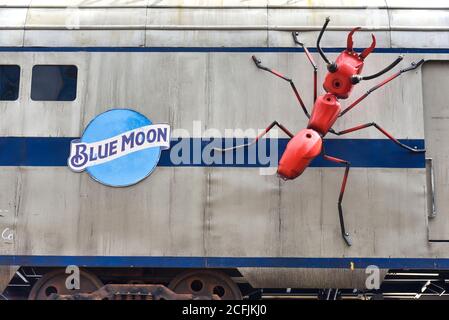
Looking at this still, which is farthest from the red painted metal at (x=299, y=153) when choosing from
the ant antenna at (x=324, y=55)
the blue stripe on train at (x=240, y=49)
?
the blue stripe on train at (x=240, y=49)

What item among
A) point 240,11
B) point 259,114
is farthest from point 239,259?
point 240,11

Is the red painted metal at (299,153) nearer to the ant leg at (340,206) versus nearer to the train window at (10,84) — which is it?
the ant leg at (340,206)

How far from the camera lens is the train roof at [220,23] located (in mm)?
7094

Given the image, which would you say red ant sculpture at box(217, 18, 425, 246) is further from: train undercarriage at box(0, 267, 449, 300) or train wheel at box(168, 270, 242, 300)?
train wheel at box(168, 270, 242, 300)

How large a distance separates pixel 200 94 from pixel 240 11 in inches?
44.8

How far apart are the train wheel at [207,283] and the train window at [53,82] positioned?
2.45 metres

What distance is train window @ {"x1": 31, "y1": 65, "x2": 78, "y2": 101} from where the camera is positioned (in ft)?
23.2

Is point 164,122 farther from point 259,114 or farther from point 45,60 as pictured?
point 45,60

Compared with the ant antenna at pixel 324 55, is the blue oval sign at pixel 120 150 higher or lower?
lower

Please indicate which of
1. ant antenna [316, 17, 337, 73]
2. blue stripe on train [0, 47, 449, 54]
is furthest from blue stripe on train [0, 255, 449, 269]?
blue stripe on train [0, 47, 449, 54]

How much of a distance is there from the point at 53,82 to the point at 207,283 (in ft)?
9.53

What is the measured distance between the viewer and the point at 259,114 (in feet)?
22.8

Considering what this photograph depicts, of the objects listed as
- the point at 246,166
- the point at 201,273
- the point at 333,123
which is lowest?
the point at 201,273

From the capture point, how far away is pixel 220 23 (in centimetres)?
717
